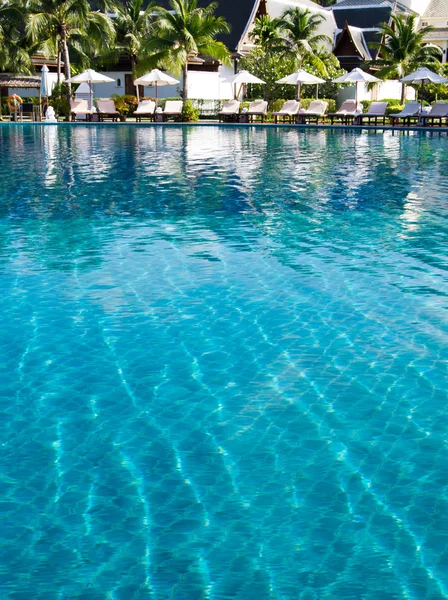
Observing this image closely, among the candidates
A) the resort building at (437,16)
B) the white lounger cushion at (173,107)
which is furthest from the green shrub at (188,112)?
the resort building at (437,16)

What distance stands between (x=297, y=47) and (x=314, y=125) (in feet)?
27.2

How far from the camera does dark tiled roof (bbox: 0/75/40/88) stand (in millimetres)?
35625

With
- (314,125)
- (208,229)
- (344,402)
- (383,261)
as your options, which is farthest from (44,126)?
(344,402)

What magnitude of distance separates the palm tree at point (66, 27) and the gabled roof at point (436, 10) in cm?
3262

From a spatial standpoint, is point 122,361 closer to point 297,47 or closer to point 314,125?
point 314,125

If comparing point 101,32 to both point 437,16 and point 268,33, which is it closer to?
point 268,33

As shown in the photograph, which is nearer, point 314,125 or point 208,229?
point 208,229

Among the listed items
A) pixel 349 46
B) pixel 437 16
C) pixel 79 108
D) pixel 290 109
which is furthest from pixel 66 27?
pixel 437 16

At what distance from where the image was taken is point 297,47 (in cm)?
3647

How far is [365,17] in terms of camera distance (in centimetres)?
5103

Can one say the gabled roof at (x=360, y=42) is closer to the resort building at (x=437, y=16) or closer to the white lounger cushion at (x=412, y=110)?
the resort building at (x=437, y=16)

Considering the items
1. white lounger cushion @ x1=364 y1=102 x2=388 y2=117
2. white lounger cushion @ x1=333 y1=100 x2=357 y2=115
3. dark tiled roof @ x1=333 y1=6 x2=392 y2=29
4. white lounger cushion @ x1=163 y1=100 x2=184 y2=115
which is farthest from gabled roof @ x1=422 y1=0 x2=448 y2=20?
white lounger cushion @ x1=163 y1=100 x2=184 y2=115

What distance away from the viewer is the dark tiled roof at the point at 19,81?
3562 centimetres

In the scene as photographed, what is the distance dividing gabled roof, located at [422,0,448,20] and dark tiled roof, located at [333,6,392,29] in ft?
30.5
